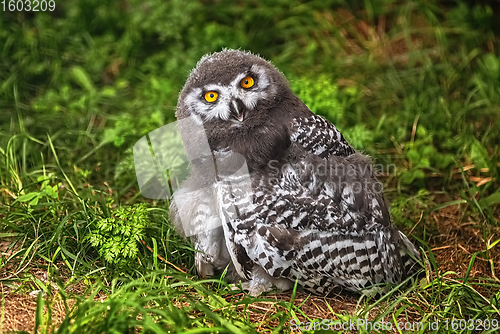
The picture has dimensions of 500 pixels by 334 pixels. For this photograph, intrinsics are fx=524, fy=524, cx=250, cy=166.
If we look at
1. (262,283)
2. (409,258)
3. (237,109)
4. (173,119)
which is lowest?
(409,258)

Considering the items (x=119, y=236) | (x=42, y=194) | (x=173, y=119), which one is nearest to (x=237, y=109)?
(x=119, y=236)

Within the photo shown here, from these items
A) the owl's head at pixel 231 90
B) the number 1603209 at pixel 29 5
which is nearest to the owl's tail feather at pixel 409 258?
the owl's head at pixel 231 90

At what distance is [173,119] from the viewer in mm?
5293

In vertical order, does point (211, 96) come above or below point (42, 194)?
above

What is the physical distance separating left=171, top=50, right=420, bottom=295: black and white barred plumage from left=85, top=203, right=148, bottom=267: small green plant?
0.34 meters

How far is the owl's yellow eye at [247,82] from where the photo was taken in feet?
11.6

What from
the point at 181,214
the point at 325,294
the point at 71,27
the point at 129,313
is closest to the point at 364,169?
the point at 325,294

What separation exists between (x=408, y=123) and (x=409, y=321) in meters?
2.52

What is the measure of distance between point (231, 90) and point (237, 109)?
0.44ft

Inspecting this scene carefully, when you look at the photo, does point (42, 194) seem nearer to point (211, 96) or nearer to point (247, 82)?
point (211, 96)

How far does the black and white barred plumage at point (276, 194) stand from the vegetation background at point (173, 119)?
0.23 m

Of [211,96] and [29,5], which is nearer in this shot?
[211,96]

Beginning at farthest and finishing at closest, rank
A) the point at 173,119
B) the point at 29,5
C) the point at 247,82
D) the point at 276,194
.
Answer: the point at 29,5 → the point at 173,119 → the point at 247,82 → the point at 276,194

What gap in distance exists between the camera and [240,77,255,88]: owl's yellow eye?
3521 mm
